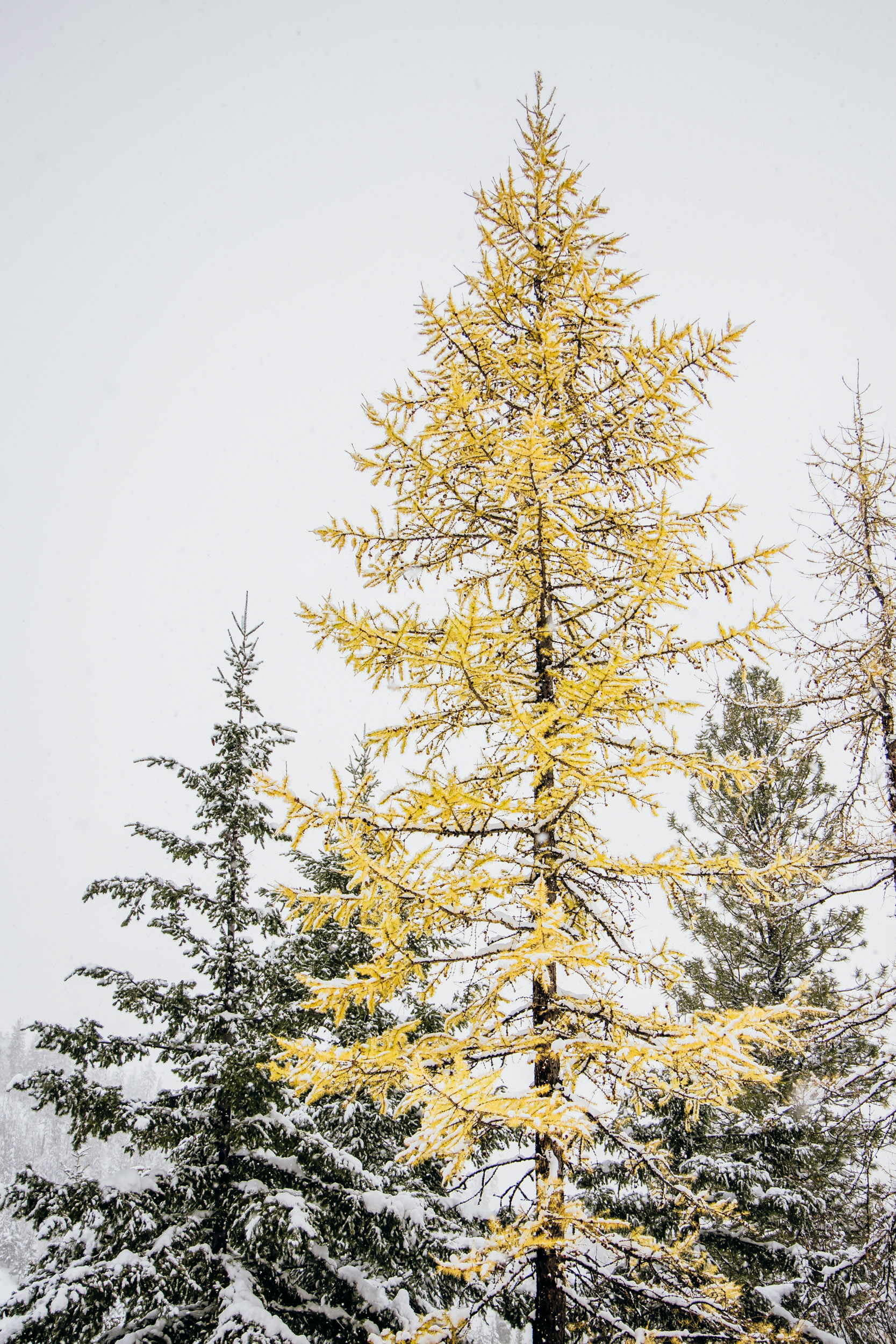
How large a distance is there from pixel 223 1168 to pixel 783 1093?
23.9 ft

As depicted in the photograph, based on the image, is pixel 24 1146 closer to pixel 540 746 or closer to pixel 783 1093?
pixel 783 1093

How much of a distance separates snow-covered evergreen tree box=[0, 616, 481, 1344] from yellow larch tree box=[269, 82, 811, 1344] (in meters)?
2.03

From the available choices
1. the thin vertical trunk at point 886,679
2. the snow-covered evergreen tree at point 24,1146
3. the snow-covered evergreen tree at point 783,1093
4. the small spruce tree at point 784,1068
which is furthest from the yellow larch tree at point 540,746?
the snow-covered evergreen tree at point 24,1146

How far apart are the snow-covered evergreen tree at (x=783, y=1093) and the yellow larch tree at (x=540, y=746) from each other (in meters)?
1.20

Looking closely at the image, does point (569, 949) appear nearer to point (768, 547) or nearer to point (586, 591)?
point (586, 591)

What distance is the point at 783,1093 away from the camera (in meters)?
9.03

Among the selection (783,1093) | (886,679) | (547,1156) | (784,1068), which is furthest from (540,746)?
(783,1093)

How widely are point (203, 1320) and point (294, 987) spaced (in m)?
3.01

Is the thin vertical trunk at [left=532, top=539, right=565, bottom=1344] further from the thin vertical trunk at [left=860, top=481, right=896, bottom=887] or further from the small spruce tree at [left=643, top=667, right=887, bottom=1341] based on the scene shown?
the thin vertical trunk at [left=860, top=481, right=896, bottom=887]

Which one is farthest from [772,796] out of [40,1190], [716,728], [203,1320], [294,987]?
[40,1190]

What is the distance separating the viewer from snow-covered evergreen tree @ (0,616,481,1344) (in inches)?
233

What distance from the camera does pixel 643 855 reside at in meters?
4.48

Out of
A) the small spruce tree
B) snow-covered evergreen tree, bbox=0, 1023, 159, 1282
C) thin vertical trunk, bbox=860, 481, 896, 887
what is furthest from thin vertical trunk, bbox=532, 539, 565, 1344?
snow-covered evergreen tree, bbox=0, 1023, 159, 1282

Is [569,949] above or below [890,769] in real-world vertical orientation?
below
